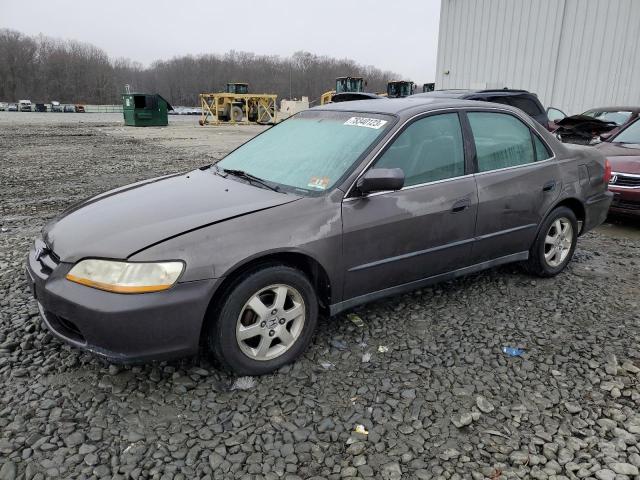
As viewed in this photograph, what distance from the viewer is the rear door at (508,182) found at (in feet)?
11.8

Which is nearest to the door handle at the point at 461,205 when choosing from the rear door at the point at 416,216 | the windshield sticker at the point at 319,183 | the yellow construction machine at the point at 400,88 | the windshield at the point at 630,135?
the rear door at the point at 416,216

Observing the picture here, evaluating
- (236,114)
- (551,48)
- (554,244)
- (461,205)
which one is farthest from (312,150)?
(236,114)

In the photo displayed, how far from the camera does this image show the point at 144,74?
112 meters

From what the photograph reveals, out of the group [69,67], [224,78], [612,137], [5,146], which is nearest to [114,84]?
[69,67]

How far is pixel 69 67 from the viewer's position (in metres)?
101

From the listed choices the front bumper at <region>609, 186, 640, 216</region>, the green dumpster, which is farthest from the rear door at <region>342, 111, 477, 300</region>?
the green dumpster

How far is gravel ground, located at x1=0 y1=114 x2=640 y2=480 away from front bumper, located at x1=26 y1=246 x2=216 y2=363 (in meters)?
0.32

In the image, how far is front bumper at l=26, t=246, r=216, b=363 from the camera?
7.73ft

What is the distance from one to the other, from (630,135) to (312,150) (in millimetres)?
5893

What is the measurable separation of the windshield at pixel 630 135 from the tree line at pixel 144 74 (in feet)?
282

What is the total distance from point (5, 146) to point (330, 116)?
14963 mm

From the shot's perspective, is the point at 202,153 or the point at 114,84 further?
the point at 114,84

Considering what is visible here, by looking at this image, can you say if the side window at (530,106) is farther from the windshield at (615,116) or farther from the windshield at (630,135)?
the windshield at (615,116)

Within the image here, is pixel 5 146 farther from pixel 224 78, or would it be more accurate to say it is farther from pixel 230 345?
pixel 224 78
